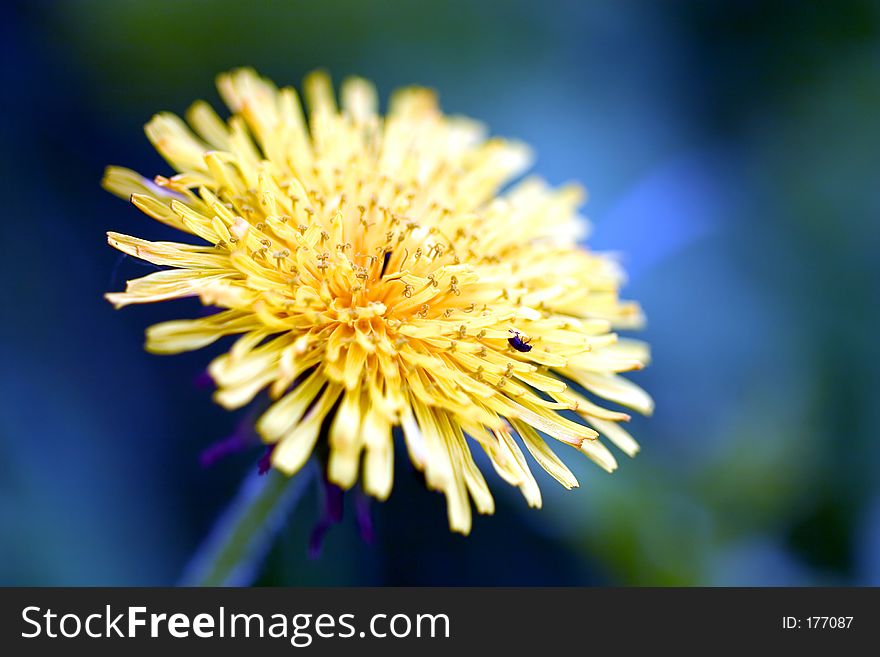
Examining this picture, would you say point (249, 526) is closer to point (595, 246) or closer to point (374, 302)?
point (374, 302)

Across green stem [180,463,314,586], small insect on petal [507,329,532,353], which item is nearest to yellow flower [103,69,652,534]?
small insect on petal [507,329,532,353]

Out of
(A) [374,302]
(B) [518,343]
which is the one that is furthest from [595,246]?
(A) [374,302]

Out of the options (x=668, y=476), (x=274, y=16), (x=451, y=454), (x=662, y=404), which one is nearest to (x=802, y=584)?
(x=668, y=476)

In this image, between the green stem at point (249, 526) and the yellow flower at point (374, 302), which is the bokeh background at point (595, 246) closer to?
the yellow flower at point (374, 302)

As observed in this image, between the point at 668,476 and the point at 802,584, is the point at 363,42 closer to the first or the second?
the point at 668,476

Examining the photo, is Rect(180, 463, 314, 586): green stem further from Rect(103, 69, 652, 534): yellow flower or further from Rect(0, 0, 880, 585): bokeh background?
Rect(0, 0, 880, 585): bokeh background

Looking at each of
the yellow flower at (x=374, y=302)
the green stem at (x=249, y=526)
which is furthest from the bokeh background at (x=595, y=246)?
the green stem at (x=249, y=526)
